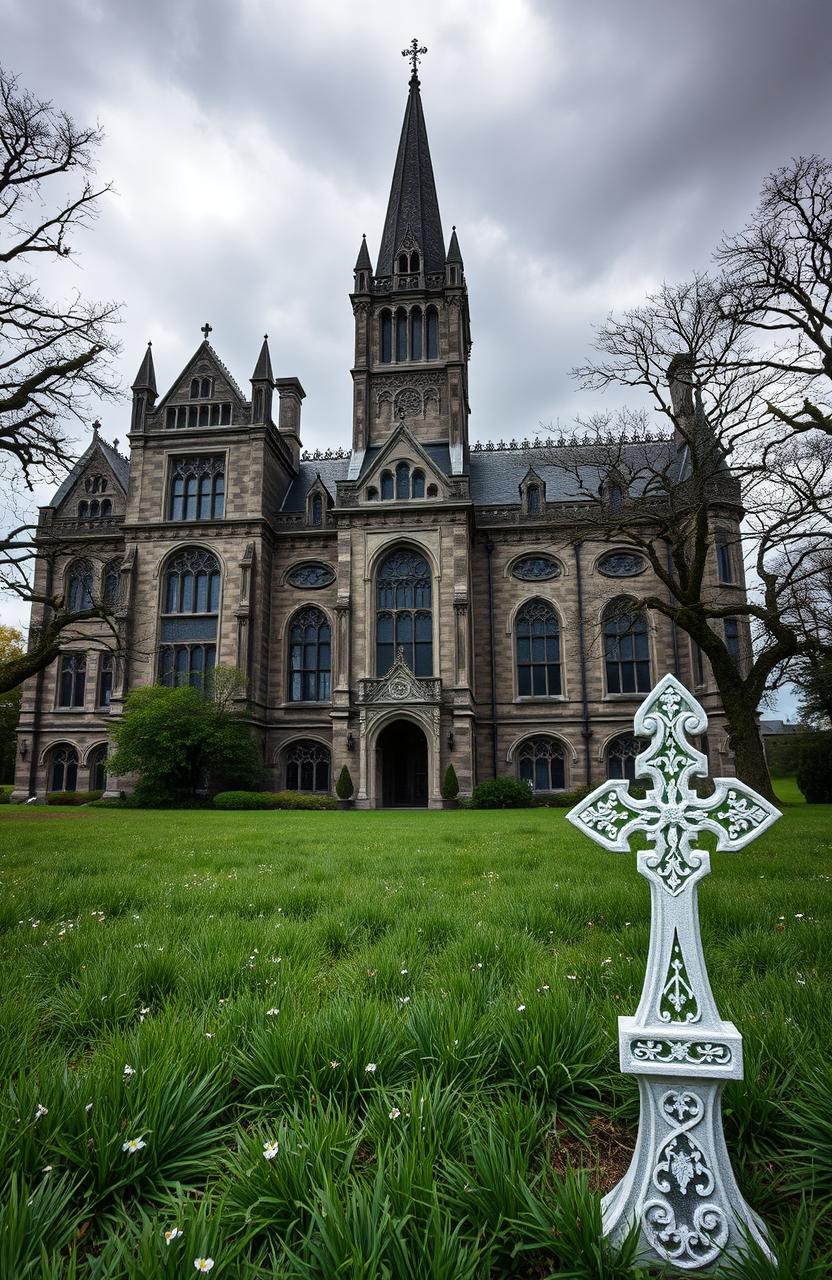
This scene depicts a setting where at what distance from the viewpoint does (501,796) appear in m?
27.3

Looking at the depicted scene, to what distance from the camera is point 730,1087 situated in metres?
2.66

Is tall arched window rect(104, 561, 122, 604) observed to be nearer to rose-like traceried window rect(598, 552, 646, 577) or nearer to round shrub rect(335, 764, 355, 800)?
round shrub rect(335, 764, 355, 800)

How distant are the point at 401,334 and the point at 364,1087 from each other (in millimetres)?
37187

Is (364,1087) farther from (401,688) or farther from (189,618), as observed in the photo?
(189,618)

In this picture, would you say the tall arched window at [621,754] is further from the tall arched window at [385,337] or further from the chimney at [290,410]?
the chimney at [290,410]

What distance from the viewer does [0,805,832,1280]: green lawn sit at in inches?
77.3

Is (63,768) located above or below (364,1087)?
above

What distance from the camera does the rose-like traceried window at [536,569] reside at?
33500 millimetres

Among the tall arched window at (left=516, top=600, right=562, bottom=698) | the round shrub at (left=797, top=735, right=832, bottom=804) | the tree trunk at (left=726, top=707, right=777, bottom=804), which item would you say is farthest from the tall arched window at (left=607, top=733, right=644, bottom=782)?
the tree trunk at (left=726, top=707, right=777, bottom=804)

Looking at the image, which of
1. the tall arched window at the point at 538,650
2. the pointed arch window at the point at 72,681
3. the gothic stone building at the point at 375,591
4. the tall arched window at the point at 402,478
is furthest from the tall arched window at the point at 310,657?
the pointed arch window at the point at 72,681

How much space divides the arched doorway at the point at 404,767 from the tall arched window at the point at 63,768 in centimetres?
1493

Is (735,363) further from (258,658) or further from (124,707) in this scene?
(124,707)

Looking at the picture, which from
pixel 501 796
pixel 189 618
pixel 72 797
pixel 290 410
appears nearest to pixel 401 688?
pixel 501 796

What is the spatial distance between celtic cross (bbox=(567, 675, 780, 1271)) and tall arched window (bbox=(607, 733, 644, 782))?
30.2 m
